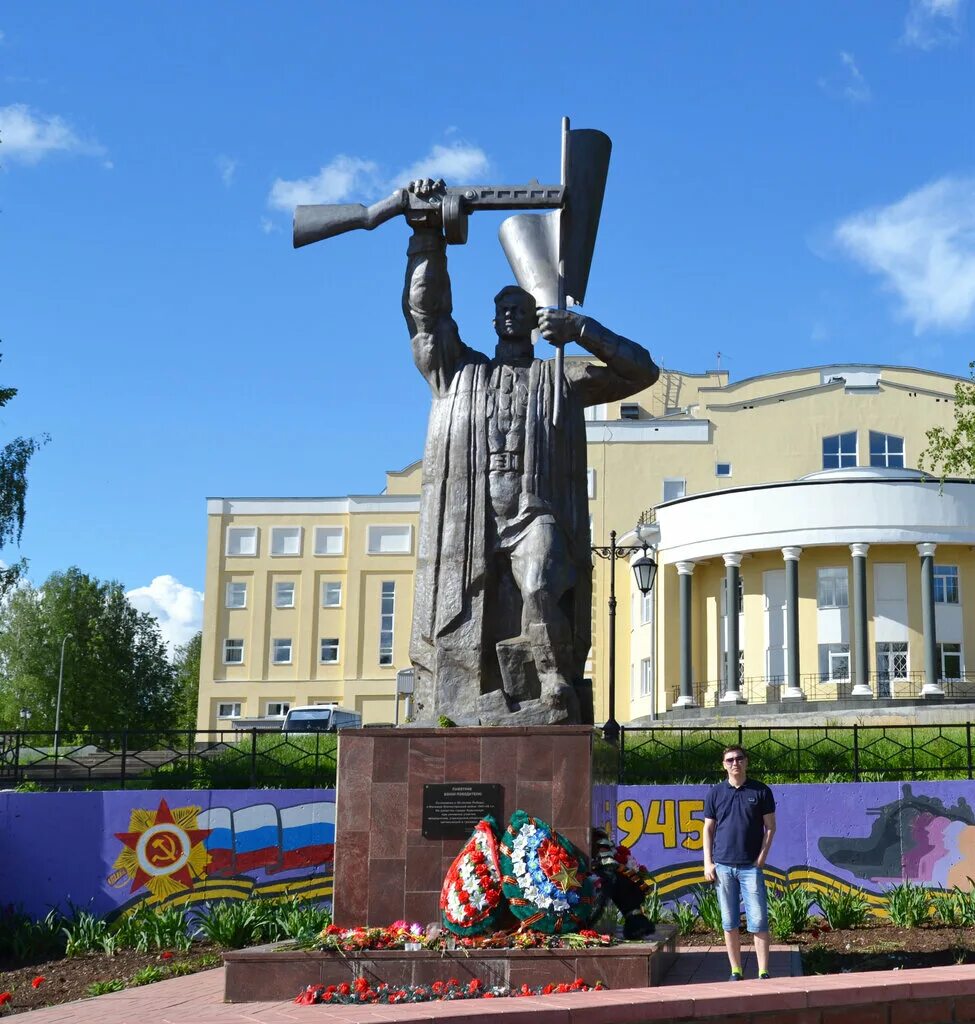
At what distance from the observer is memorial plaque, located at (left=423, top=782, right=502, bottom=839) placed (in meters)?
8.06

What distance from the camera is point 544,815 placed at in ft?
26.4

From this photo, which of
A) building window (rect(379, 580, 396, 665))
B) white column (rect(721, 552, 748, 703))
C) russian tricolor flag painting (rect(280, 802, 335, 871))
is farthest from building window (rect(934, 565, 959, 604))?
russian tricolor flag painting (rect(280, 802, 335, 871))

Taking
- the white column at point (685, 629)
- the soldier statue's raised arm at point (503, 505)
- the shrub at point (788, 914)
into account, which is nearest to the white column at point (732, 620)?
the white column at point (685, 629)

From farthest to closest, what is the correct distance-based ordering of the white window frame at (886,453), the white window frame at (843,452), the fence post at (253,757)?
the white window frame at (843,452), the white window frame at (886,453), the fence post at (253,757)

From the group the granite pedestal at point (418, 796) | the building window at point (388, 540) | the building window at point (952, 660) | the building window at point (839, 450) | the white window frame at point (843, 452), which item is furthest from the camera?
the building window at point (388, 540)

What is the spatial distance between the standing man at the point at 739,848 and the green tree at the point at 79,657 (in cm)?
5736

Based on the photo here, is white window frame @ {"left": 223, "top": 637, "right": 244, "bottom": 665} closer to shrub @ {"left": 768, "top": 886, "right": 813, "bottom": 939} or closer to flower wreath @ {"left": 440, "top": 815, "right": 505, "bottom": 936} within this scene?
shrub @ {"left": 768, "top": 886, "right": 813, "bottom": 939}

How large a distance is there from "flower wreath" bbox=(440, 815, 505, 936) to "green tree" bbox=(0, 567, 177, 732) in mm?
57092

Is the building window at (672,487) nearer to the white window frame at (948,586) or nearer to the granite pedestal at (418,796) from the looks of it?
the white window frame at (948,586)

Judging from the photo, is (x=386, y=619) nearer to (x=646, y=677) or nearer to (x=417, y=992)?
(x=646, y=677)

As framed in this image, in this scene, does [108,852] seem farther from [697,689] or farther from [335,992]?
[697,689]

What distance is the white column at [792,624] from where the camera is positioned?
38.3 meters

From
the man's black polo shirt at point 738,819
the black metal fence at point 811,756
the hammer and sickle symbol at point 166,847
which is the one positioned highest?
the black metal fence at point 811,756

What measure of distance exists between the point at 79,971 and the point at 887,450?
136 ft
